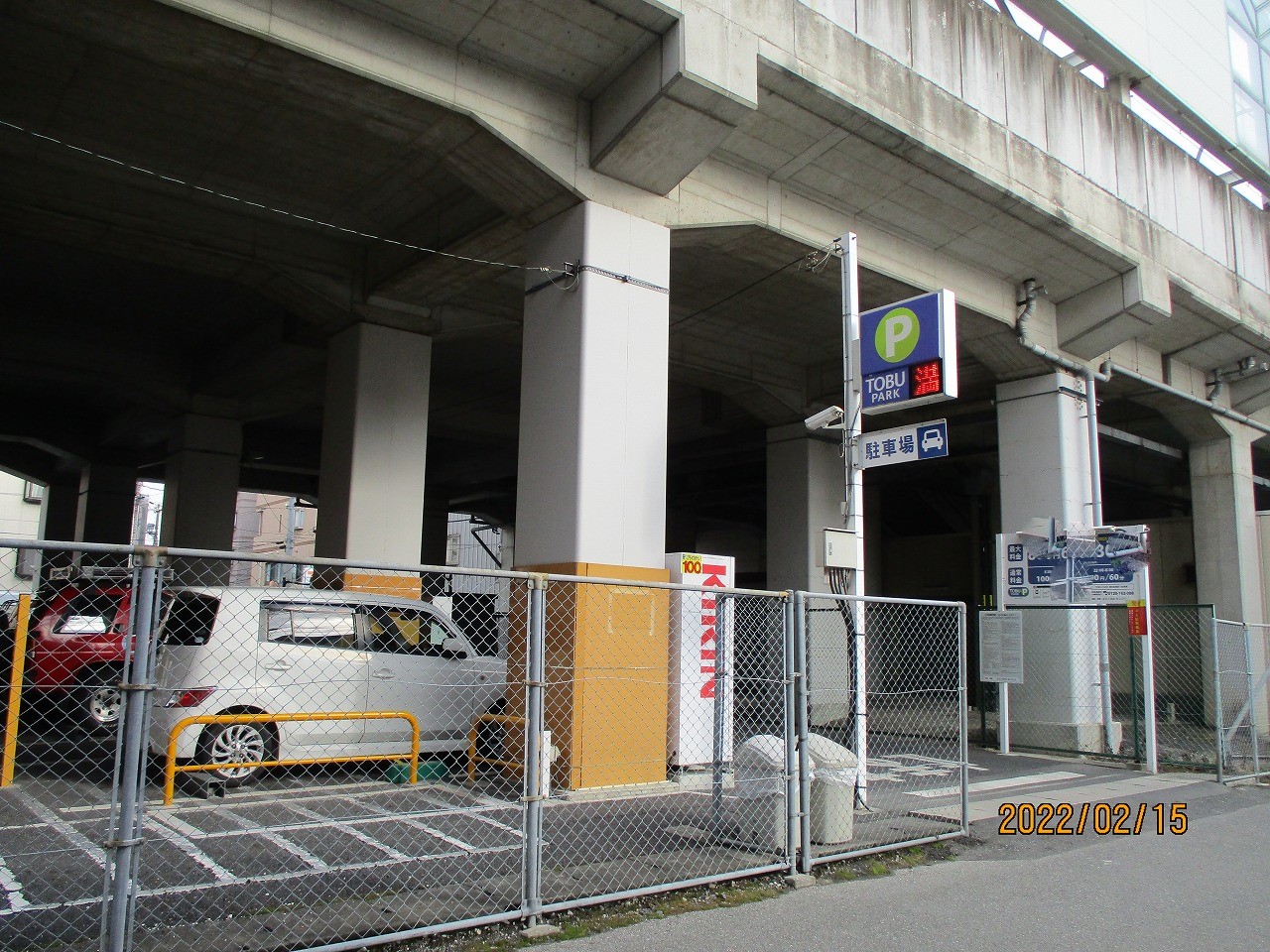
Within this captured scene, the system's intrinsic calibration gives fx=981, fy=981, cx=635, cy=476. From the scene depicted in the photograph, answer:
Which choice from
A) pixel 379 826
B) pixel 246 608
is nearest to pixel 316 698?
pixel 246 608

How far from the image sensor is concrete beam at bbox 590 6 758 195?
9.52 m

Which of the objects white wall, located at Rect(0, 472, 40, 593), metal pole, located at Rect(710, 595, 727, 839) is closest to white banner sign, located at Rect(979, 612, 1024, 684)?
metal pole, located at Rect(710, 595, 727, 839)

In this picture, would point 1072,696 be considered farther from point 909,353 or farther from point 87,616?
point 87,616

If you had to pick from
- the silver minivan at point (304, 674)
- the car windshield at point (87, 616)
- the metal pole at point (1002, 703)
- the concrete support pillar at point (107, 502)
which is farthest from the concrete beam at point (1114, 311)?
the concrete support pillar at point (107, 502)

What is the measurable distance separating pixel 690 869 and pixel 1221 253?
56.2 feet

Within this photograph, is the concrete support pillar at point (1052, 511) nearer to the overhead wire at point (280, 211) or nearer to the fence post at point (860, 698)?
the fence post at point (860, 698)

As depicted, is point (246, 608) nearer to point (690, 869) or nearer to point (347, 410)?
point (690, 869)

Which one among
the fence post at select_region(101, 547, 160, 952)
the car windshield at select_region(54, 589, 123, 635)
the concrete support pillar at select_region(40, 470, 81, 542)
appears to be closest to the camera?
the fence post at select_region(101, 547, 160, 952)

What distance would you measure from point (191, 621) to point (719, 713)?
5.00m

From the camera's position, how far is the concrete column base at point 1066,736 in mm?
15141

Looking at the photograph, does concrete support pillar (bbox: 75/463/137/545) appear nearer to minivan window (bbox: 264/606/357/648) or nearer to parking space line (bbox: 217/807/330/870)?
minivan window (bbox: 264/606/357/648)

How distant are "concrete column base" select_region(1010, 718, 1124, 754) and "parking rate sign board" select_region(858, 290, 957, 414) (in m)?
8.60

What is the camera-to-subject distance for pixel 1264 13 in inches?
864
